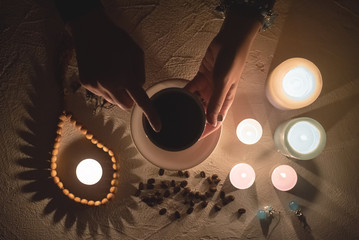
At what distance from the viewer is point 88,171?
80 centimetres

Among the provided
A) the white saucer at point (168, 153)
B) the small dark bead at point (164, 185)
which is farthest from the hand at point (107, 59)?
the small dark bead at point (164, 185)

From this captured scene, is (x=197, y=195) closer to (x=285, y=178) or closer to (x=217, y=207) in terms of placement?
(x=217, y=207)

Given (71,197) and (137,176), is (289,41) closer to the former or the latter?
(137,176)

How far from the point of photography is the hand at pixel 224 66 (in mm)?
640

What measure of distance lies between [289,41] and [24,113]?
0.77 meters

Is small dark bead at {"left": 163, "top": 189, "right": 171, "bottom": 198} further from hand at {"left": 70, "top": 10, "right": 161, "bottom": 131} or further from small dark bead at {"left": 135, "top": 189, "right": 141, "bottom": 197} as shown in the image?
hand at {"left": 70, "top": 10, "right": 161, "bottom": 131}

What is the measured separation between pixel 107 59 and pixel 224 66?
253 mm

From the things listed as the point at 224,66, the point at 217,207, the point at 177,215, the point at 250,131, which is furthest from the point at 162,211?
the point at 224,66

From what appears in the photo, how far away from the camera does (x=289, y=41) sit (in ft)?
2.74

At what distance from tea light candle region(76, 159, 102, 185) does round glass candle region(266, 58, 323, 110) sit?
0.52 meters

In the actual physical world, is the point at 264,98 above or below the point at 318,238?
above

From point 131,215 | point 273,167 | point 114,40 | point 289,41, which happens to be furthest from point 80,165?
point 289,41

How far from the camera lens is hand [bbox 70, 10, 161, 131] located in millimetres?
625

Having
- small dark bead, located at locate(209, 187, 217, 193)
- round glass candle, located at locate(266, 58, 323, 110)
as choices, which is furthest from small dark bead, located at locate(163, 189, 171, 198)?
round glass candle, located at locate(266, 58, 323, 110)
